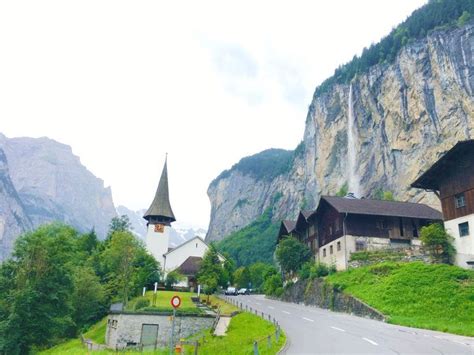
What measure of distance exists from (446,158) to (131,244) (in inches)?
1199

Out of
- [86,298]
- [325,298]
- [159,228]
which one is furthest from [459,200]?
[159,228]

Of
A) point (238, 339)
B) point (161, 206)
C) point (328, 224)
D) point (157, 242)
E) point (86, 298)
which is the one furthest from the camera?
point (161, 206)

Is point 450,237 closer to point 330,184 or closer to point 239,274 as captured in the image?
point 239,274

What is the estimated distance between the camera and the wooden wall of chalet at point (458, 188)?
32375 millimetres

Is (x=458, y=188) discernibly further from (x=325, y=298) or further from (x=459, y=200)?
(x=325, y=298)

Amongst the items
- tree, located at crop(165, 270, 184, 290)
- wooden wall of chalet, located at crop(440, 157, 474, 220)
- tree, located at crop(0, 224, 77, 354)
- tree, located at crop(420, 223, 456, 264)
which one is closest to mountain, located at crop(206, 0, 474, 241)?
wooden wall of chalet, located at crop(440, 157, 474, 220)

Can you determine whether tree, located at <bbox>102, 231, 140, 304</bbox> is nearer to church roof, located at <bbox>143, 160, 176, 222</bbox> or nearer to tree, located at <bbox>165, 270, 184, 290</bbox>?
tree, located at <bbox>165, 270, 184, 290</bbox>

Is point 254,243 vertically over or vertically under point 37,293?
over

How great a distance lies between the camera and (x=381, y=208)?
146ft

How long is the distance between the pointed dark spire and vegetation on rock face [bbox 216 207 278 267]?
148 feet

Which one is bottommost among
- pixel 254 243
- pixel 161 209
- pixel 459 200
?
pixel 459 200

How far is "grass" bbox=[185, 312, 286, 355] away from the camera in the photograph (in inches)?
723

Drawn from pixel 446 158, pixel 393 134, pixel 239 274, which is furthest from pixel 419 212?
pixel 239 274

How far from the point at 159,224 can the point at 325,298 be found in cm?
4111
